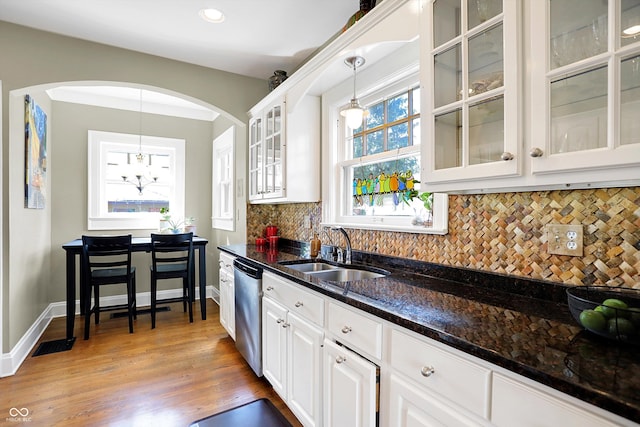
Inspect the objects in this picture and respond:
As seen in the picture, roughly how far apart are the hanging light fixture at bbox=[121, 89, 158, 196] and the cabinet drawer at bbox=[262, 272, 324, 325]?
8.98 feet

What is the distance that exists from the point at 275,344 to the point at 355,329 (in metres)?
0.92

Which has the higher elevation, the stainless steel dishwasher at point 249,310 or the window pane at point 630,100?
the window pane at point 630,100

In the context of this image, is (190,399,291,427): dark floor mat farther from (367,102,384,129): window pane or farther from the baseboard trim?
(367,102,384,129): window pane

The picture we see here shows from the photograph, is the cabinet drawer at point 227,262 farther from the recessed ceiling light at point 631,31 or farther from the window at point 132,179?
the recessed ceiling light at point 631,31

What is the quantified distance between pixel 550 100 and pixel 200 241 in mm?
3648

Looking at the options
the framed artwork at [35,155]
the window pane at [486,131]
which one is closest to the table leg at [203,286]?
the framed artwork at [35,155]

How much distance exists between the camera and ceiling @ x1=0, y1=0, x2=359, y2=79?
2.27 m

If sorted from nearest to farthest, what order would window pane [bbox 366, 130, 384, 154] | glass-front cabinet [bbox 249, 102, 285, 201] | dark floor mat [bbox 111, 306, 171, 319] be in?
window pane [bbox 366, 130, 384, 154], glass-front cabinet [bbox 249, 102, 285, 201], dark floor mat [bbox 111, 306, 171, 319]

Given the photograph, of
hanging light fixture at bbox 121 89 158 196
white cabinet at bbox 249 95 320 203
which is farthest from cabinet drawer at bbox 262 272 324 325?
hanging light fixture at bbox 121 89 158 196

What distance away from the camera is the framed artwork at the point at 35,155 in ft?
9.27

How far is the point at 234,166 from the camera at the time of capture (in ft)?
13.0

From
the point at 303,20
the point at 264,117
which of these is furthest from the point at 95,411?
the point at 303,20

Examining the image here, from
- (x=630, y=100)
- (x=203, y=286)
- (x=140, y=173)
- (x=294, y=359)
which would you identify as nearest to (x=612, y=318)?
(x=630, y=100)

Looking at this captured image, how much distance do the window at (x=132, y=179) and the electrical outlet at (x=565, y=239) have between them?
4.15m
